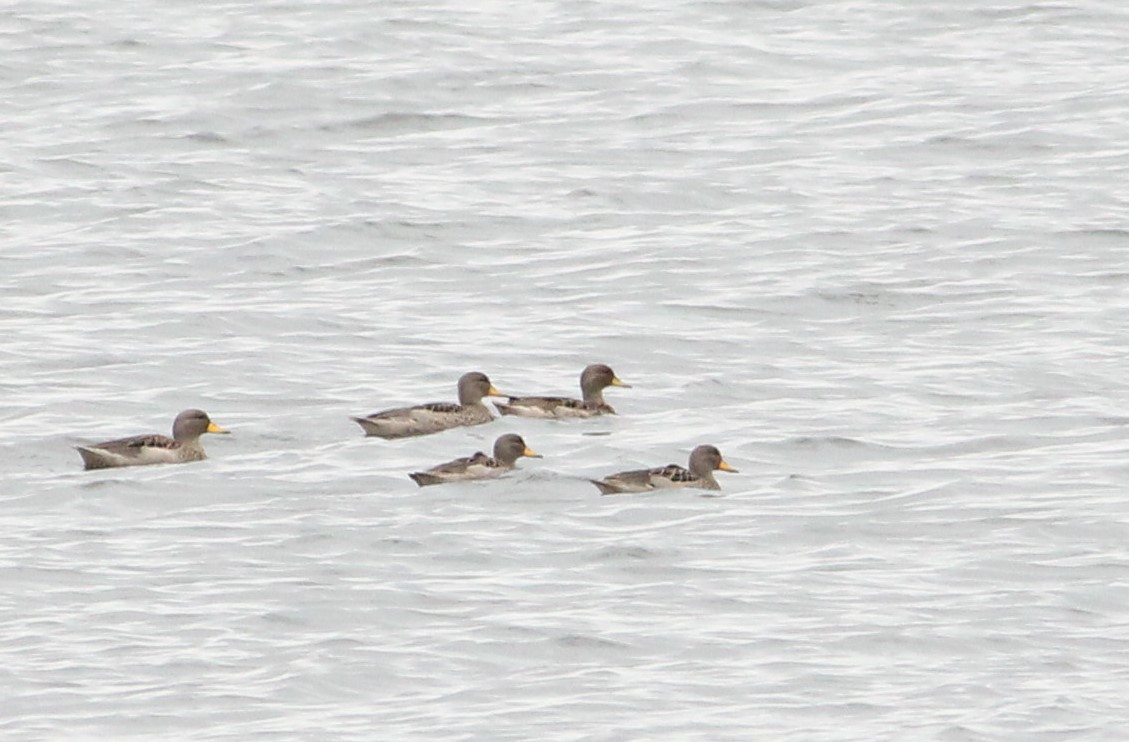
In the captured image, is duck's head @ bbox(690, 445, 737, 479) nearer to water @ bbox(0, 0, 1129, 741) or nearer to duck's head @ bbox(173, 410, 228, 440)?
water @ bbox(0, 0, 1129, 741)

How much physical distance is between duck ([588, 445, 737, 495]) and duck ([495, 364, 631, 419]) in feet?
6.77

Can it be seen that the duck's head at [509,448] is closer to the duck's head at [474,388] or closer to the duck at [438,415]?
the duck at [438,415]

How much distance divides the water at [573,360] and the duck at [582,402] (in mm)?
160

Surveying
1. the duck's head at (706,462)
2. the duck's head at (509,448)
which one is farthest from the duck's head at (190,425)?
the duck's head at (706,462)

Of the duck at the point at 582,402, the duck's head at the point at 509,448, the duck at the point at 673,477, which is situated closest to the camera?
the duck at the point at 673,477

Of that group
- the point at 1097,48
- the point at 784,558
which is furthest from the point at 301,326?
the point at 1097,48

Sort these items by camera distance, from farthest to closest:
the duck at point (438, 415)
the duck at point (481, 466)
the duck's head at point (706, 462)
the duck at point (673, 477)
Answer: the duck at point (438, 415)
the duck at point (481, 466)
the duck's head at point (706, 462)
the duck at point (673, 477)

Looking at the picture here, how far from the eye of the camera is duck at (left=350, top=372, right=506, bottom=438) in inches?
752

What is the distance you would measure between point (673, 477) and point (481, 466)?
1.24 meters

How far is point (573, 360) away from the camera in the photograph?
71.6ft

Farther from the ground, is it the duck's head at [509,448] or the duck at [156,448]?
the duck at [156,448]

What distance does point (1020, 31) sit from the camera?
35531 mm

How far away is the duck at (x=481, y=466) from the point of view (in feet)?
58.7

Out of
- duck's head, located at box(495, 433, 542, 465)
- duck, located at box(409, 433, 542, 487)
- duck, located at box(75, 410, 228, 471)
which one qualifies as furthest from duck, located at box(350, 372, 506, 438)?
duck, located at box(75, 410, 228, 471)
